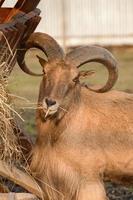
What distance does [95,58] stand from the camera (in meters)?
7.91

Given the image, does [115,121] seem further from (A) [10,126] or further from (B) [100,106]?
(A) [10,126]

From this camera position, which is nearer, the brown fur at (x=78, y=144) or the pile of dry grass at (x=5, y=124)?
the pile of dry grass at (x=5, y=124)

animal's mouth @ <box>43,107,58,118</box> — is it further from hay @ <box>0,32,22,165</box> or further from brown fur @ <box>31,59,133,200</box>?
hay @ <box>0,32,22,165</box>

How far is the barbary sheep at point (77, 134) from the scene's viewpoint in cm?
777

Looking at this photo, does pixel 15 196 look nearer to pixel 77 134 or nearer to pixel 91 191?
pixel 91 191

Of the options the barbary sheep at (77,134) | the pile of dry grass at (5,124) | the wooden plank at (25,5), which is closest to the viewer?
the pile of dry grass at (5,124)

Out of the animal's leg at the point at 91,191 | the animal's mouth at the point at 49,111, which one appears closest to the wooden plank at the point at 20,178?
the animal's leg at the point at 91,191

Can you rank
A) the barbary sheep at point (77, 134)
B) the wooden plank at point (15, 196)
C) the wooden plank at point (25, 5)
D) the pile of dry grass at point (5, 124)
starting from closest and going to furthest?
the wooden plank at point (15, 196)
the pile of dry grass at point (5, 124)
the barbary sheep at point (77, 134)
the wooden plank at point (25, 5)

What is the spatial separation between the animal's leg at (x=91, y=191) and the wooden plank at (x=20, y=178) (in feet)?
1.16

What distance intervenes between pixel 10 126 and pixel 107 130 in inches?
34.9

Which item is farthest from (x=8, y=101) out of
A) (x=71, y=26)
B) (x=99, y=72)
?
(x=71, y=26)

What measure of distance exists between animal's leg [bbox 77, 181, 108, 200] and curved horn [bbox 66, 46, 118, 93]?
2.76 ft

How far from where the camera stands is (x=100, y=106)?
816 cm

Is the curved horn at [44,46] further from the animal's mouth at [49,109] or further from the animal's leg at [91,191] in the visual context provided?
the animal's leg at [91,191]
